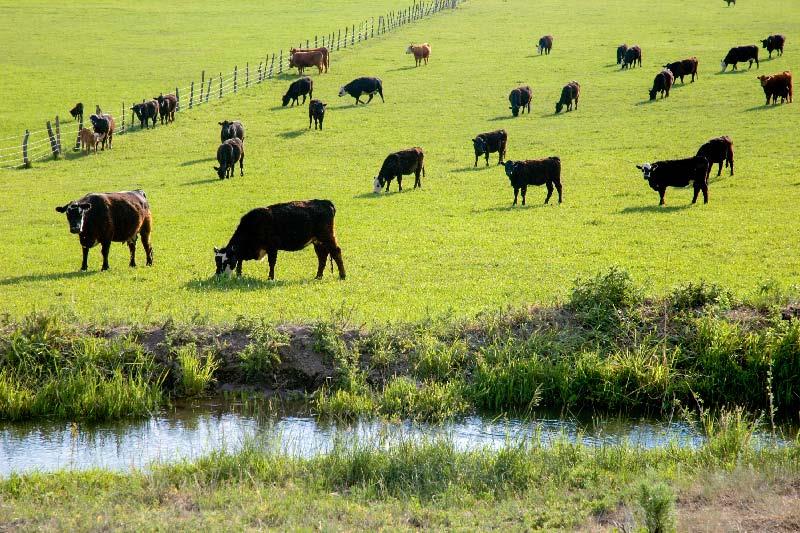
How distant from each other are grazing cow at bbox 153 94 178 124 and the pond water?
32.0m

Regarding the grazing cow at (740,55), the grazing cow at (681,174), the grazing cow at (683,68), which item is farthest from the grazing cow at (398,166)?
the grazing cow at (740,55)

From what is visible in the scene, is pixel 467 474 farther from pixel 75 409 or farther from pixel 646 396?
pixel 75 409

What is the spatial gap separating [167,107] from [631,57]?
25.3 meters

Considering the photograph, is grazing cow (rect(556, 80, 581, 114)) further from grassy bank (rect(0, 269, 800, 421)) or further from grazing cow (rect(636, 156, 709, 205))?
grassy bank (rect(0, 269, 800, 421))

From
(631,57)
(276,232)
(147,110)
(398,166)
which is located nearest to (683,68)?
(631,57)

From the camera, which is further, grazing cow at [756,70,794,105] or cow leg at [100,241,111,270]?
grazing cow at [756,70,794,105]

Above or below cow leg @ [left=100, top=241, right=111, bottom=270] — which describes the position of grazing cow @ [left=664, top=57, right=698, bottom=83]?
above

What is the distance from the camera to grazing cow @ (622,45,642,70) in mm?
51719

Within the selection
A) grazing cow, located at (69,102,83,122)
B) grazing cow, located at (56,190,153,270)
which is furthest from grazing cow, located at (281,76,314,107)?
grazing cow, located at (56,190,153,270)

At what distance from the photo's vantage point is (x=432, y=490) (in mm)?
9070

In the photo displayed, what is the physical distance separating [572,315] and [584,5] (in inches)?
2895

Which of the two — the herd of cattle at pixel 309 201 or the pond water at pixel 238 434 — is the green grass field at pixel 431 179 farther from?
the pond water at pixel 238 434

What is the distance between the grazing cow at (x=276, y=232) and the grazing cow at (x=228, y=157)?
14592 millimetres

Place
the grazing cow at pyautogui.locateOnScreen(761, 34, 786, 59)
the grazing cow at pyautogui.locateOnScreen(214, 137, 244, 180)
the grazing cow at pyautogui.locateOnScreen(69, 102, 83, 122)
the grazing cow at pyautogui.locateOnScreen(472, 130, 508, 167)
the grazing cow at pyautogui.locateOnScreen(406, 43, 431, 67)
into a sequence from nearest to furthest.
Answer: the grazing cow at pyautogui.locateOnScreen(214, 137, 244, 180), the grazing cow at pyautogui.locateOnScreen(472, 130, 508, 167), the grazing cow at pyautogui.locateOnScreen(69, 102, 83, 122), the grazing cow at pyautogui.locateOnScreen(761, 34, 786, 59), the grazing cow at pyautogui.locateOnScreen(406, 43, 431, 67)
